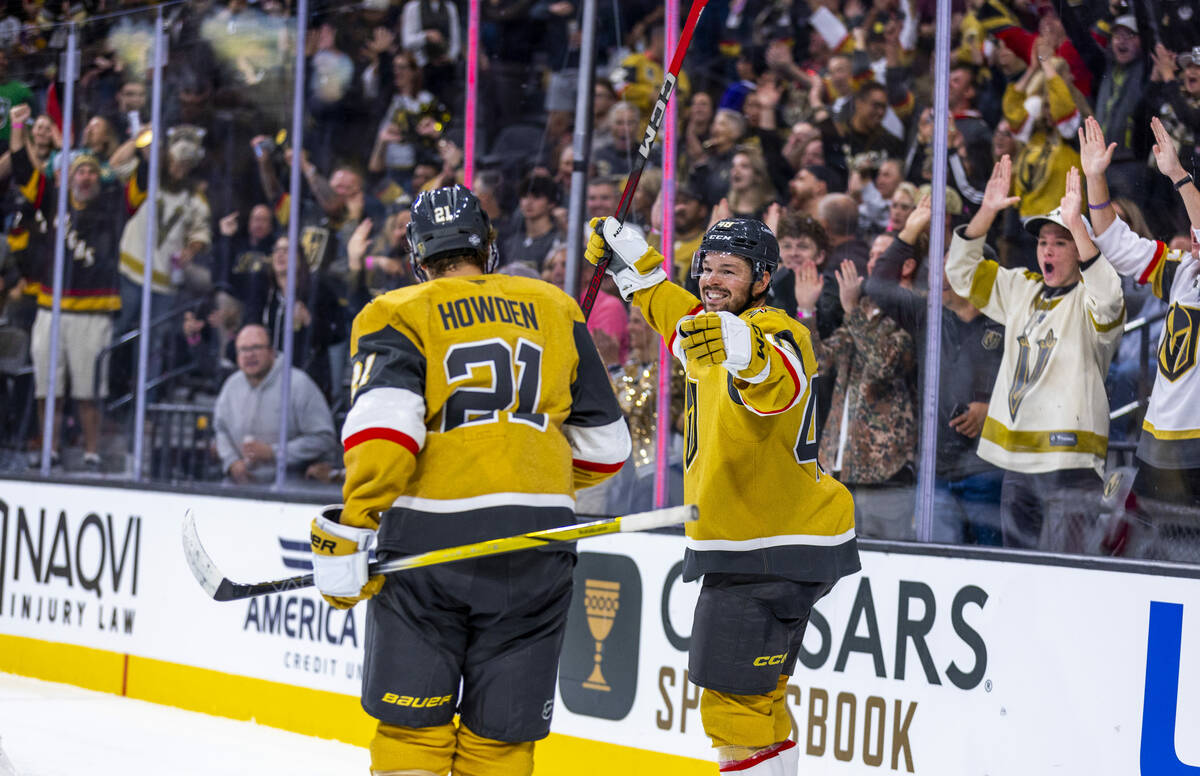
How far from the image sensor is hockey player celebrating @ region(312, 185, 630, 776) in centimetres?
211

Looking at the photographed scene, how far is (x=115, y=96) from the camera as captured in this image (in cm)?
534

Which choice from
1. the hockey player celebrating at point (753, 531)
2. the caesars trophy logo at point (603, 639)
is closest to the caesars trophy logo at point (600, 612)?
the caesars trophy logo at point (603, 639)

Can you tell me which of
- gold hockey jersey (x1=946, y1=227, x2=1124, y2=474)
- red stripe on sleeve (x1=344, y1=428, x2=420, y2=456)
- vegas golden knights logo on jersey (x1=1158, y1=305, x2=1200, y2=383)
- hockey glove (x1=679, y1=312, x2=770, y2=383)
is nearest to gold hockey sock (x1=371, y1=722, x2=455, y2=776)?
red stripe on sleeve (x1=344, y1=428, x2=420, y2=456)

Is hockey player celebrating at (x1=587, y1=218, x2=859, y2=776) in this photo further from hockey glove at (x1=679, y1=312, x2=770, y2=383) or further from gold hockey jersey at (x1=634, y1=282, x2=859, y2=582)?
hockey glove at (x1=679, y1=312, x2=770, y2=383)

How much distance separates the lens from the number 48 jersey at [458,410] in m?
2.10

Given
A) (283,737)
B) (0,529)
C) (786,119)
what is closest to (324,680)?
(283,737)

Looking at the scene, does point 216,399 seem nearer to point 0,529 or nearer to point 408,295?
point 0,529

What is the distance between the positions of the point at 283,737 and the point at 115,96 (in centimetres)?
271

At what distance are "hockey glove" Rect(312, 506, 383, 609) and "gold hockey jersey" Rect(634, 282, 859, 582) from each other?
73 centimetres

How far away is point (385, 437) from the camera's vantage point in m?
2.06

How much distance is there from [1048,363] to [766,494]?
1118 mm

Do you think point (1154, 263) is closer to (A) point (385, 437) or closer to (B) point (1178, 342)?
(B) point (1178, 342)

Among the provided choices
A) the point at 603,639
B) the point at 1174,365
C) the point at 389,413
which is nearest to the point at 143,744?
the point at 603,639

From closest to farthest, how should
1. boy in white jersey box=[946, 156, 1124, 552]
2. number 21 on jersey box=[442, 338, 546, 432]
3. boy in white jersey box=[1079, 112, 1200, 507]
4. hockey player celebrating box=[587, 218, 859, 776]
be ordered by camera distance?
number 21 on jersey box=[442, 338, 546, 432]
hockey player celebrating box=[587, 218, 859, 776]
boy in white jersey box=[1079, 112, 1200, 507]
boy in white jersey box=[946, 156, 1124, 552]
